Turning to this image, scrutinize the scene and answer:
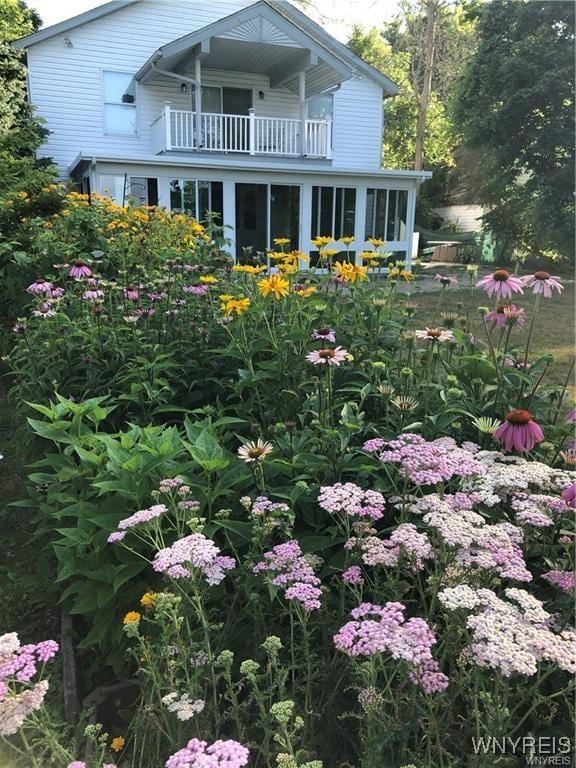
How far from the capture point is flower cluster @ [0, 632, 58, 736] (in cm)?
99

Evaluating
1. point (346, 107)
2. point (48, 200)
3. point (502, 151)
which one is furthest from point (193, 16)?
point (48, 200)

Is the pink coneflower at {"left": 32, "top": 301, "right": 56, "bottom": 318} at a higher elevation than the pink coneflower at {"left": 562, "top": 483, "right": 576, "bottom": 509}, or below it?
higher

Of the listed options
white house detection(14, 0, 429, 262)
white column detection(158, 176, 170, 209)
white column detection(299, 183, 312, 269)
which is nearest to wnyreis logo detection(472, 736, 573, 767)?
white house detection(14, 0, 429, 262)

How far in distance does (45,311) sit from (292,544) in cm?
Answer: 218

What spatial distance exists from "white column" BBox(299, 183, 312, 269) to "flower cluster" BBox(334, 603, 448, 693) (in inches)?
538

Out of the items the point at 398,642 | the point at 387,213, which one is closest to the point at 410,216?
the point at 387,213

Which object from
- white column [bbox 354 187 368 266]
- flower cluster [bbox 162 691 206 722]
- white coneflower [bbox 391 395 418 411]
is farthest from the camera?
white column [bbox 354 187 368 266]

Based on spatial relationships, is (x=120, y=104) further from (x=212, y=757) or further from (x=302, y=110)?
(x=212, y=757)

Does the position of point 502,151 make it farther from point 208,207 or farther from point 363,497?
point 363,497

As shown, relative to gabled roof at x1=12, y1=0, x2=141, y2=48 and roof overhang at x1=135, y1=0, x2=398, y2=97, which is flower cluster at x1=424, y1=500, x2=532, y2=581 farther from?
gabled roof at x1=12, y1=0, x2=141, y2=48

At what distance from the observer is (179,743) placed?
126 centimetres

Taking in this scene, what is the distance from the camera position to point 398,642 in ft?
3.44

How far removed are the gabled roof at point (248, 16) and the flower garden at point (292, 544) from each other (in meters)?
11.6

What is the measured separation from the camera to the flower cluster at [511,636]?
1.01 meters
